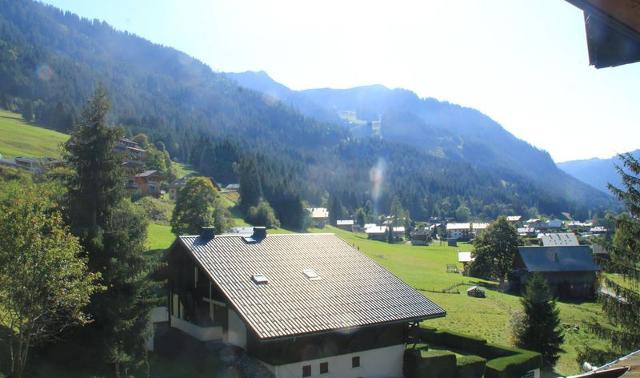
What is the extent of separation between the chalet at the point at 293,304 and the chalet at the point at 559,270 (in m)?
47.3

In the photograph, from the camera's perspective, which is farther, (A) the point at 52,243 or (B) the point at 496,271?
(B) the point at 496,271

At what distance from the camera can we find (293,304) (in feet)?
84.5

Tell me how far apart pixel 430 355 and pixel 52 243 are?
1952cm

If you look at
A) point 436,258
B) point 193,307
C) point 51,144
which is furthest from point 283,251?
point 51,144

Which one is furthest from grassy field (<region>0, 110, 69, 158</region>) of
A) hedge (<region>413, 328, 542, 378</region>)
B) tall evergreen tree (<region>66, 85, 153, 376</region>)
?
hedge (<region>413, 328, 542, 378</region>)

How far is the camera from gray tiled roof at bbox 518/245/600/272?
72.7 metres

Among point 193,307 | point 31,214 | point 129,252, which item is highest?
point 31,214

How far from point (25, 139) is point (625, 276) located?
123 metres

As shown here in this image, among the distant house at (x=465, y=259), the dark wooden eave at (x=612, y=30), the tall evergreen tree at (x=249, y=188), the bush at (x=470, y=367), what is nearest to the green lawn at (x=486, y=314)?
the distant house at (x=465, y=259)

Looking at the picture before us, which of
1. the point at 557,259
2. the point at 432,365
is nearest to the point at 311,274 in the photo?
the point at 432,365

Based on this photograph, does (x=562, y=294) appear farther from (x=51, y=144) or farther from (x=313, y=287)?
(x=51, y=144)

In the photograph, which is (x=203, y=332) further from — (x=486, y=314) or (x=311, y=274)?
(x=486, y=314)

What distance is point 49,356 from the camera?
21.5m

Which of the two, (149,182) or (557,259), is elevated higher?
(149,182)
